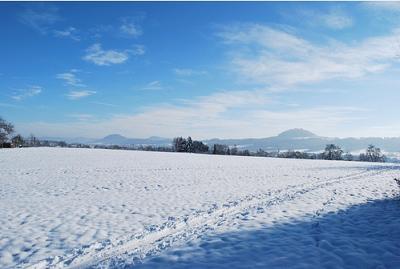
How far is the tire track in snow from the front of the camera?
9.38 meters

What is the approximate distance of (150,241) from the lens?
11.2 metres

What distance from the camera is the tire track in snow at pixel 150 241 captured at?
9.38 m

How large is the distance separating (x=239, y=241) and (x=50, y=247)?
215 inches

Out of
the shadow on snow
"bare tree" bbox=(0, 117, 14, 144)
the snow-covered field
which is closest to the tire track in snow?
the snow-covered field

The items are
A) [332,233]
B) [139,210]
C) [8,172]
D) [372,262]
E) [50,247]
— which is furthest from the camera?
[8,172]

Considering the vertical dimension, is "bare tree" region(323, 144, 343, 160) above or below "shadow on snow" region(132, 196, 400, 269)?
above

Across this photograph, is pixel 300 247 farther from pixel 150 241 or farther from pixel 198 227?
pixel 150 241

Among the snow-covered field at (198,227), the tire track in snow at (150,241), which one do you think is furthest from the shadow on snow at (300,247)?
the tire track in snow at (150,241)

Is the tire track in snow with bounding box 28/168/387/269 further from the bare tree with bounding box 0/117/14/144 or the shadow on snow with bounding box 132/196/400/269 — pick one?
the bare tree with bounding box 0/117/14/144

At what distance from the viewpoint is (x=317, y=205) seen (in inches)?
666

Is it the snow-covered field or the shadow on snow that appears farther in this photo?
the snow-covered field

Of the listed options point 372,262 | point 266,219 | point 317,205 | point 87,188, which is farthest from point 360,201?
point 87,188

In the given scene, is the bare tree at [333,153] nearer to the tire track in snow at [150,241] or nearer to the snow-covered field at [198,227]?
the snow-covered field at [198,227]

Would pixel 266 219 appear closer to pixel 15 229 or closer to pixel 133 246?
pixel 133 246
